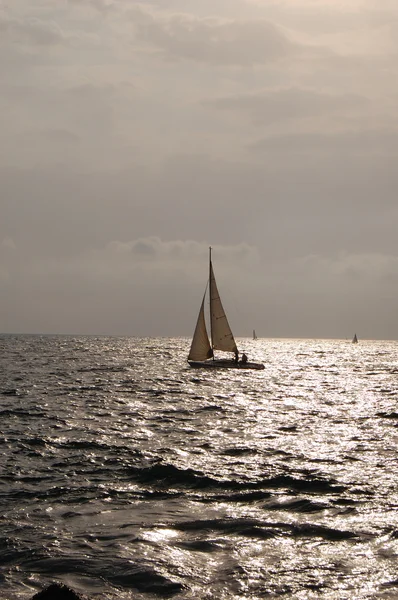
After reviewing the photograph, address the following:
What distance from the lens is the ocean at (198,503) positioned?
10.9 meters

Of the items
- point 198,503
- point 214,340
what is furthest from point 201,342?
point 198,503

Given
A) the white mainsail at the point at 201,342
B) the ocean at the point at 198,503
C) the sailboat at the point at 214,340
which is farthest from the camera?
the sailboat at the point at 214,340

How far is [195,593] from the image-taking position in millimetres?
10273

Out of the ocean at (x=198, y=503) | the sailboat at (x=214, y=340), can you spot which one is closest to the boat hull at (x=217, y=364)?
the sailboat at (x=214, y=340)

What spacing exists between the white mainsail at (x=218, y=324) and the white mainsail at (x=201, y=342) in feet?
2.93

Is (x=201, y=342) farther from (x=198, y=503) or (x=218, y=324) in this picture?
(x=198, y=503)

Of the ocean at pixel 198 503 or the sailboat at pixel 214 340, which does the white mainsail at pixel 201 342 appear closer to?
the sailboat at pixel 214 340

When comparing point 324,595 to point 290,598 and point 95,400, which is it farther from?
point 95,400

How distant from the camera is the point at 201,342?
63.4 metres

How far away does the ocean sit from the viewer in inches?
428

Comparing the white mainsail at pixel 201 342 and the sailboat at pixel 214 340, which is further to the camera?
the sailboat at pixel 214 340

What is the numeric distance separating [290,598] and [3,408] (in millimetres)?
25463

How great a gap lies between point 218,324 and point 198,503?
48470 millimetres

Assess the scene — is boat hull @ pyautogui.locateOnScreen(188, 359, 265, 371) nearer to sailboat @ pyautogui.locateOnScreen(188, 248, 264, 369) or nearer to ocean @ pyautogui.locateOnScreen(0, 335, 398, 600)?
sailboat @ pyautogui.locateOnScreen(188, 248, 264, 369)
